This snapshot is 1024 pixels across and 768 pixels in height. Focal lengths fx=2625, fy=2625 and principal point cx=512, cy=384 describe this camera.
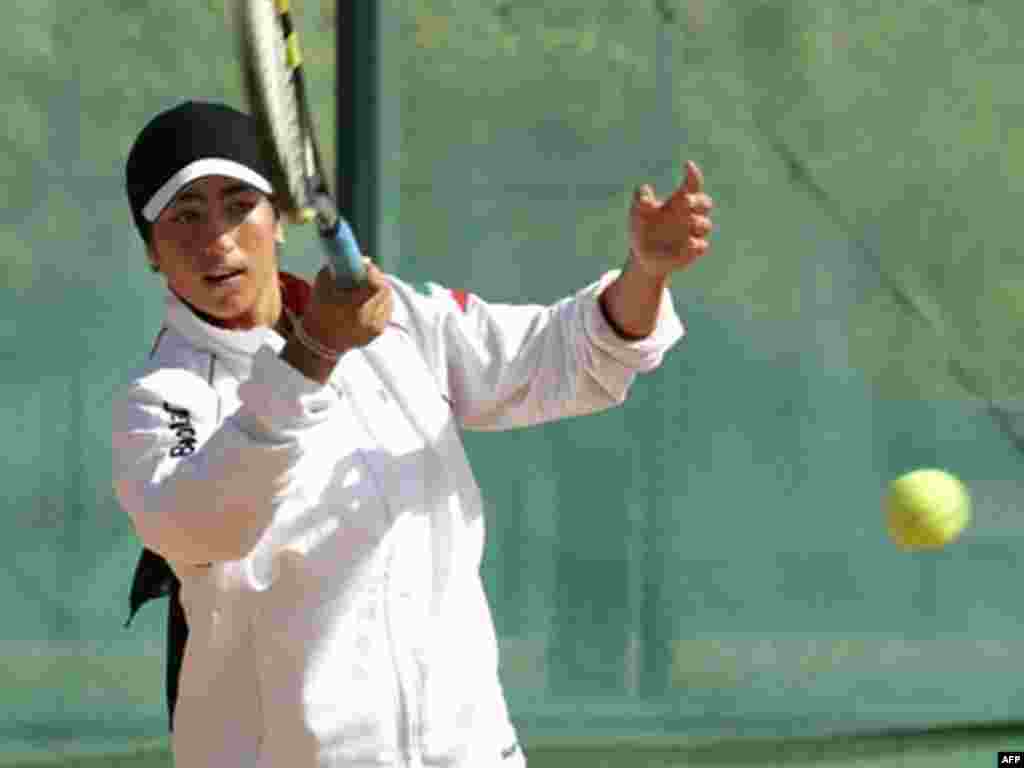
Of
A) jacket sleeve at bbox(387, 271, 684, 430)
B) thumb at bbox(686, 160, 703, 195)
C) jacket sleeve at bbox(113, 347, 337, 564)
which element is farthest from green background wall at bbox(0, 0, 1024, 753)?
jacket sleeve at bbox(113, 347, 337, 564)

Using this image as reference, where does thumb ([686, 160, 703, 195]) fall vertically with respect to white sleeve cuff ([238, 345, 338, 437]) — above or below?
above

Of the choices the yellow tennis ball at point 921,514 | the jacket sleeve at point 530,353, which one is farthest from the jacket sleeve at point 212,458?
the yellow tennis ball at point 921,514

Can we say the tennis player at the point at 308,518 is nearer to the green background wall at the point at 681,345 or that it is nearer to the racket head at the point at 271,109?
the racket head at the point at 271,109

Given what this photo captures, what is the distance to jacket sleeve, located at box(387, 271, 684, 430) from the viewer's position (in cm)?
376

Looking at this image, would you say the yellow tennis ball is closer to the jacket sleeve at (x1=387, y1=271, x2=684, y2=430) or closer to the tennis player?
the jacket sleeve at (x1=387, y1=271, x2=684, y2=430)

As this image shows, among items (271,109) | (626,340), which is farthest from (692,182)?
(271,109)

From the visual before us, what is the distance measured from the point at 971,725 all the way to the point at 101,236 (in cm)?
248

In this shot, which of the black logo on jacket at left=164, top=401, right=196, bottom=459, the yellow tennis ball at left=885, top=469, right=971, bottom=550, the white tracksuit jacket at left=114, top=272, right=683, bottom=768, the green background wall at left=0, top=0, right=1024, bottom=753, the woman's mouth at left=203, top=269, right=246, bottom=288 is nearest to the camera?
the black logo on jacket at left=164, top=401, right=196, bottom=459

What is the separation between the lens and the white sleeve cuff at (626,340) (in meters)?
3.75

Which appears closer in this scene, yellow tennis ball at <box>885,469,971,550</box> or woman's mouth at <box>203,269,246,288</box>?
woman's mouth at <box>203,269,246,288</box>

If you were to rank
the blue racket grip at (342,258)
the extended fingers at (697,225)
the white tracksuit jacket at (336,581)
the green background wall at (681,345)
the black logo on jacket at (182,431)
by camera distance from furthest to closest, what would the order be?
the green background wall at (681,345)
the extended fingers at (697,225)
the white tracksuit jacket at (336,581)
the black logo on jacket at (182,431)
the blue racket grip at (342,258)

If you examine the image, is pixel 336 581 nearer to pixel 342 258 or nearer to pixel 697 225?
pixel 342 258

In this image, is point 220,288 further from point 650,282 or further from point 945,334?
point 945,334

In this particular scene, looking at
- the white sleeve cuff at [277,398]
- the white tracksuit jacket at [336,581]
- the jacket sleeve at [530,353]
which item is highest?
the jacket sleeve at [530,353]
